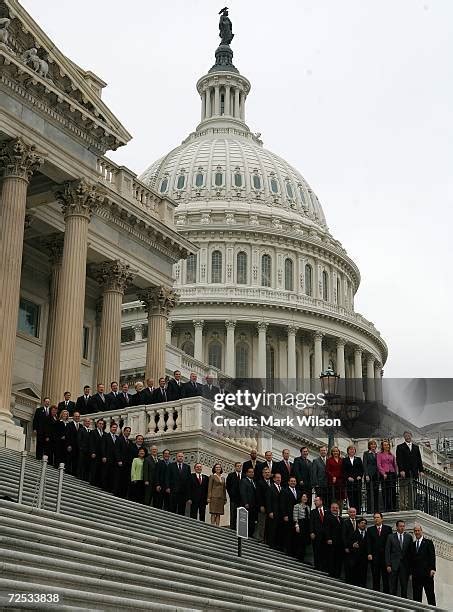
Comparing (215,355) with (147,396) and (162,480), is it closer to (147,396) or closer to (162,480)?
(147,396)

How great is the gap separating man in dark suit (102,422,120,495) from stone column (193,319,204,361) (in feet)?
207

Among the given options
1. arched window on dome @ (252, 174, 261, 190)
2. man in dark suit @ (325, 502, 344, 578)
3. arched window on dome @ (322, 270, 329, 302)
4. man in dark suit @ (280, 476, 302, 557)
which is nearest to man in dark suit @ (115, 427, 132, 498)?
man in dark suit @ (280, 476, 302, 557)

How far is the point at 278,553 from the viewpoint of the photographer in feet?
60.9

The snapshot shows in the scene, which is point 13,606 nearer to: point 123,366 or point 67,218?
point 67,218

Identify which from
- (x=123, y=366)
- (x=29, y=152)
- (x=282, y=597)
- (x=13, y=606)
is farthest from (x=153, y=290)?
(x=13, y=606)

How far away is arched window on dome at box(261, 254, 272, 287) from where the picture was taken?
9031 centimetres

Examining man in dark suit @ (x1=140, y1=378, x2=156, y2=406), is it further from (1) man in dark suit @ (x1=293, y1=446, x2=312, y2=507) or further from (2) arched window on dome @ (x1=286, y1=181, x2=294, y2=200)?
(2) arched window on dome @ (x1=286, y1=181, x2=294, y2=200)

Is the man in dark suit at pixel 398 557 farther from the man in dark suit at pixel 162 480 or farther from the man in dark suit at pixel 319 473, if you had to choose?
the man in dark suit at pixel 162 480

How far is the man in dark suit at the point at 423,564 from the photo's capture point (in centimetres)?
1758

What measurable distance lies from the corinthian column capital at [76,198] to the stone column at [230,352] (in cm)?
5521

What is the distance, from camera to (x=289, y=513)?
61.6ft

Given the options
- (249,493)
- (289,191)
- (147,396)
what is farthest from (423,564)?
(289,191)

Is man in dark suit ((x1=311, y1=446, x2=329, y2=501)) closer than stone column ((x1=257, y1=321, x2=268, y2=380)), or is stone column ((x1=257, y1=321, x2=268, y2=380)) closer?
→ man in dark suit ((x1=311, y1=446, x2=329, y2=501))

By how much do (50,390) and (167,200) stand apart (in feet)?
38.2
